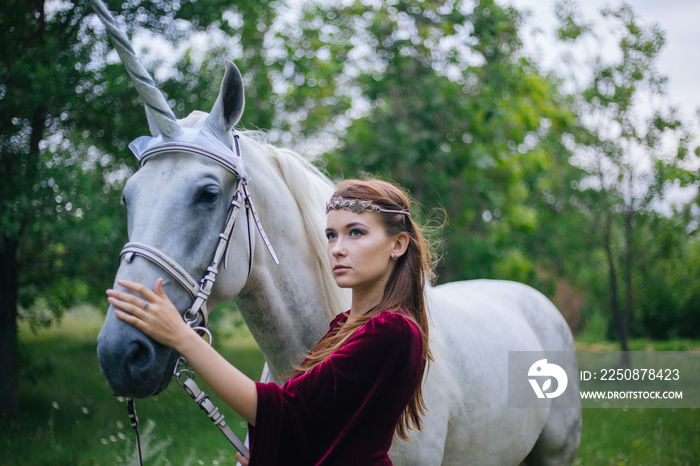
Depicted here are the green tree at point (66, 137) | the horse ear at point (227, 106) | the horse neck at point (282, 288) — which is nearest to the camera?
the horse ear at point (227, 106)

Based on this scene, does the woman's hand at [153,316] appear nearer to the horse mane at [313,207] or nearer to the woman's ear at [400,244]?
the woman's ear at [400,244]

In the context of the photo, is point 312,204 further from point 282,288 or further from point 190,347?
point 190,347

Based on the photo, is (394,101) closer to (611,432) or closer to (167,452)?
(611,432)

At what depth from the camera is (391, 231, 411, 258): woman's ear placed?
169 centimetres

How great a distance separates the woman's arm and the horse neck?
2.24ft

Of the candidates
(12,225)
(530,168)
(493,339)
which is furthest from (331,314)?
(530,168)

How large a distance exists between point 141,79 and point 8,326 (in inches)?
209

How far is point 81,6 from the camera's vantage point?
550cm

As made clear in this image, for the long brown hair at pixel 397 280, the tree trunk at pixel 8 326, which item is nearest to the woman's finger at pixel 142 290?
the long brown hair at pixel 397 280

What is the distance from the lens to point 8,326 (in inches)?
225

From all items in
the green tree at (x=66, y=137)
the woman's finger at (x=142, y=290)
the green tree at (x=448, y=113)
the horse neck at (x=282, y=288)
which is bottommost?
the woman's finger at (x=142, y=290)

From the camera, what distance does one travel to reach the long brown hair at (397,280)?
5.30 ft

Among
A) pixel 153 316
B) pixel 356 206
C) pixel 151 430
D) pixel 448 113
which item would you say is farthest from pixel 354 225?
pixel 448 113

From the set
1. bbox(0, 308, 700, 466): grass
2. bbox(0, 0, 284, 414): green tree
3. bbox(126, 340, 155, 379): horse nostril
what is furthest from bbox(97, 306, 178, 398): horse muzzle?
bbox(0, 0, 284, 414): green tree
